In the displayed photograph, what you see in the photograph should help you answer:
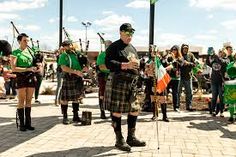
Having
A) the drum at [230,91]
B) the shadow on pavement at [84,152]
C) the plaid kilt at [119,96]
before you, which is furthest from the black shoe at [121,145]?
the drum at [230,91]

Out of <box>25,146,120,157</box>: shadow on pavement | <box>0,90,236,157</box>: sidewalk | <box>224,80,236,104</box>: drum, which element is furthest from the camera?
<box>224,80,236,104</box>: drum

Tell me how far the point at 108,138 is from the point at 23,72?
7.14 ft

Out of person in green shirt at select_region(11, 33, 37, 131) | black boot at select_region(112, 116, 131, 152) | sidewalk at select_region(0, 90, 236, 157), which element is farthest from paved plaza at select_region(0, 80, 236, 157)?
person in green shirt at select_region(11, 33, 37, 131)

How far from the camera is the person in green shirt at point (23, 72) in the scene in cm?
777

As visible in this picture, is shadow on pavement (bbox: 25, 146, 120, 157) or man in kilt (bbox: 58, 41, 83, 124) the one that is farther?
man in kilt (bbox: 58, 41, 83, 124)

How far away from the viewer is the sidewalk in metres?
6.38

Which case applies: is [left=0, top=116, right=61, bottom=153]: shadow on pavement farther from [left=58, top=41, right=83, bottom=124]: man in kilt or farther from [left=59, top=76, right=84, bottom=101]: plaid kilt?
[left=59, top=76, right=84, bottom=101]: plaid kilt

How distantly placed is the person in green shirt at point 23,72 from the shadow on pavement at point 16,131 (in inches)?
12.1

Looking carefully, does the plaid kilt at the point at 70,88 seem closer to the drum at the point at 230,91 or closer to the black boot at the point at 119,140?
the black boot at the point at 119,140

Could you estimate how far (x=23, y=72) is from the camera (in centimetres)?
783

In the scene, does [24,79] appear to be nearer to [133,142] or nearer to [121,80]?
[121,80]

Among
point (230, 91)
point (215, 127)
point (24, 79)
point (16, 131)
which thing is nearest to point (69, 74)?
point (24, 79)

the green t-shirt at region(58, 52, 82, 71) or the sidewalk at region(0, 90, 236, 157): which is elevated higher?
the green t-shirt at region(58, 52, 82, 71)

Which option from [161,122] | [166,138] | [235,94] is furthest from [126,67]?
[235,94]
